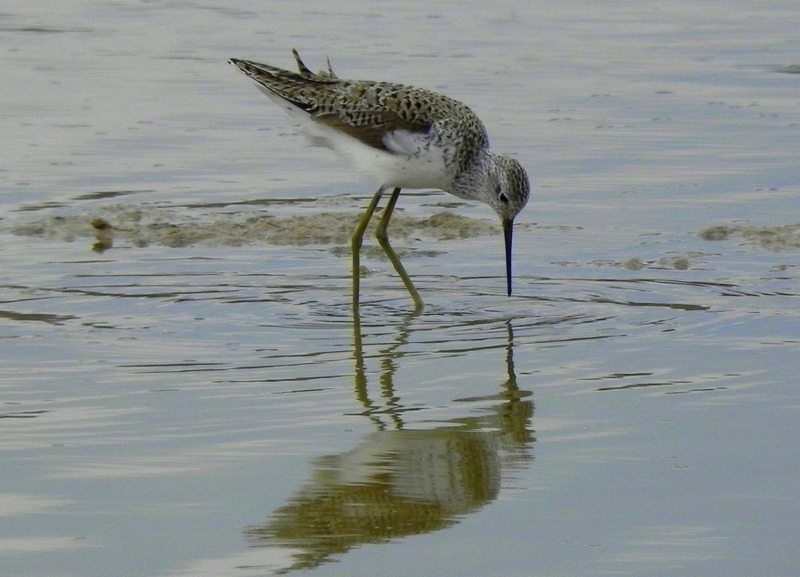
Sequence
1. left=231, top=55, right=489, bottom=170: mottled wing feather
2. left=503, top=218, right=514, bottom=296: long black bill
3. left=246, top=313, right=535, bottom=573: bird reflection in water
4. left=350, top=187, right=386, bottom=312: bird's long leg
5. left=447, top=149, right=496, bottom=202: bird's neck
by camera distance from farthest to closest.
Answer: left=447, top=149, right=496, bottom=202: bird's neck < left=231, top=55, right=489, bottom=170: mottled wing feather < left=350, top=187, right=386, bottom=312: bird's long leg < left=503, top=218, right=514, bottom=296: long black bill < left=246, top=313, right=535, bottom=573: bird reflection in water

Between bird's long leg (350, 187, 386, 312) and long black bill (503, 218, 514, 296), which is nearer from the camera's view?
long black bill (503, 218, 514, 296)

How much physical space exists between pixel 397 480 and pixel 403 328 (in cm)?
235

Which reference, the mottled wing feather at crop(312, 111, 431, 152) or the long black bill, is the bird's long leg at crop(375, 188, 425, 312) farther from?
the mottled wing feather at crop(312, 111, 431, 152)

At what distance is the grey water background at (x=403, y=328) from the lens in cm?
487

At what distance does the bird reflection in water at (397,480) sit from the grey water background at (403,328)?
0.01m

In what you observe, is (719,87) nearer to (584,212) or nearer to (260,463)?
(584,212)

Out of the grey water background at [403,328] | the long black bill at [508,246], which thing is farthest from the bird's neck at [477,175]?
the grey water background at [403,328]

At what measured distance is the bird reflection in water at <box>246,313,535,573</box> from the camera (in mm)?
4824

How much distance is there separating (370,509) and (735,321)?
2.99 metres

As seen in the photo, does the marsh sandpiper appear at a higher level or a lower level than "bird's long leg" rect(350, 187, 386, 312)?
higher

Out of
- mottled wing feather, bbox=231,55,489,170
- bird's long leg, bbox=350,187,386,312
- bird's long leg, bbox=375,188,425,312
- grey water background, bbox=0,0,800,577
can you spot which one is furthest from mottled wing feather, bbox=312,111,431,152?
grey water background, bbox=0,0,800,577

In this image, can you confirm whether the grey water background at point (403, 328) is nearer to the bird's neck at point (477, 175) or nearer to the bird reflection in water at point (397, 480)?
the bird reflection in water at point (397, 480)

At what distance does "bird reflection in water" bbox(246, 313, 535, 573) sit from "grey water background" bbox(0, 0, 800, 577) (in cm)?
1

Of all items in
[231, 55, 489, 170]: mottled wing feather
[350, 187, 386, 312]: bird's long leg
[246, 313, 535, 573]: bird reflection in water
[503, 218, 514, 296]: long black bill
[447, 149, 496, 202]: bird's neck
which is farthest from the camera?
[447, 149, 496, 202]: bird's neck
